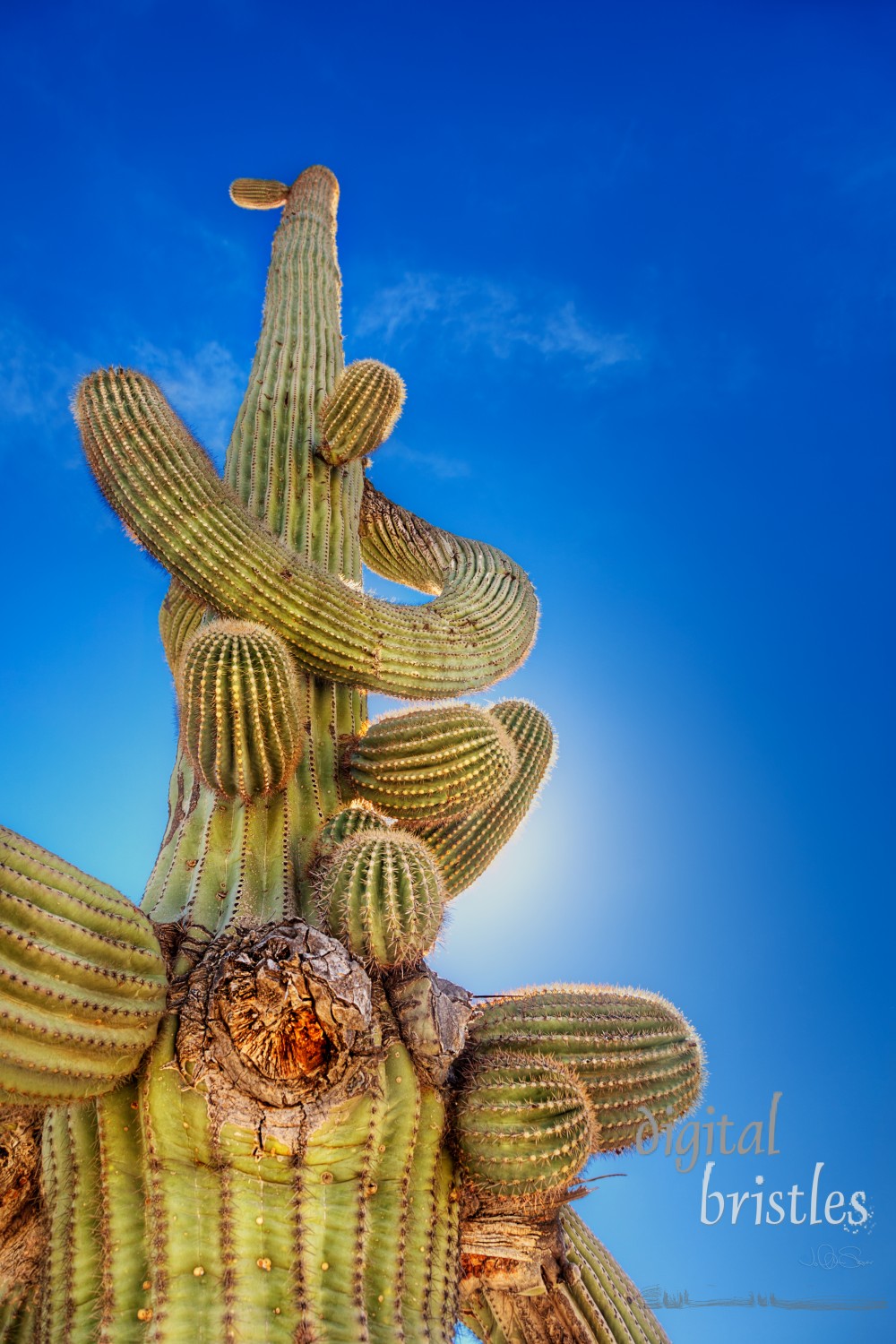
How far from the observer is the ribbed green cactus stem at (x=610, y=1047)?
3123 mm

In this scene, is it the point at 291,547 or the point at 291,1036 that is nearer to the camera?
the point at 291,1036

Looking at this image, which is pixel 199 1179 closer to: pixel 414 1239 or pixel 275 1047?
pixel 275 1047

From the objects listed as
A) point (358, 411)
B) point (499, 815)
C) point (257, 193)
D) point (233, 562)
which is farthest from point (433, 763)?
point (257, 193)

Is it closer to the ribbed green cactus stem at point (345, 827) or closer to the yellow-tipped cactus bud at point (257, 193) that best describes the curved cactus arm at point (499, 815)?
the ribbed green cactus stem at point (345, 827)

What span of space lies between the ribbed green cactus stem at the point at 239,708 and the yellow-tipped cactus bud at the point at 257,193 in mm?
5655

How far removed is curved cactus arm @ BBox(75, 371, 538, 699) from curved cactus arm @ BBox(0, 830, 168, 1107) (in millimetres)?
1546

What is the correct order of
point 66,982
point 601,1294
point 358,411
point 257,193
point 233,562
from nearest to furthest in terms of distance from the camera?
point 66,982 < point 601,1294 < point 233,562 < point 358,411 < point 257,193

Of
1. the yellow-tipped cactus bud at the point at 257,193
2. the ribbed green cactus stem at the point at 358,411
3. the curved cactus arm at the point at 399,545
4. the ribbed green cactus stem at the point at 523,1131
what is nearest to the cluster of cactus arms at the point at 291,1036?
the ribbed green cactus stem at the point at 523,1131

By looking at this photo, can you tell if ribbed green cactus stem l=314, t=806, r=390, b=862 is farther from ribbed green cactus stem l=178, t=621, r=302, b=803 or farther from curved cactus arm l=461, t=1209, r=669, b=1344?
curved cactus arm l=461, t=1209, r=669, b=1344

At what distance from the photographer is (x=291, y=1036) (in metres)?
2.79

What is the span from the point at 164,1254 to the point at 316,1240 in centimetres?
41

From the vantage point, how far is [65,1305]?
2529 millimetres

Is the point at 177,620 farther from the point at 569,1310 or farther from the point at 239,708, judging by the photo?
the point at 569,1310

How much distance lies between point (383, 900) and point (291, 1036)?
0.50m
